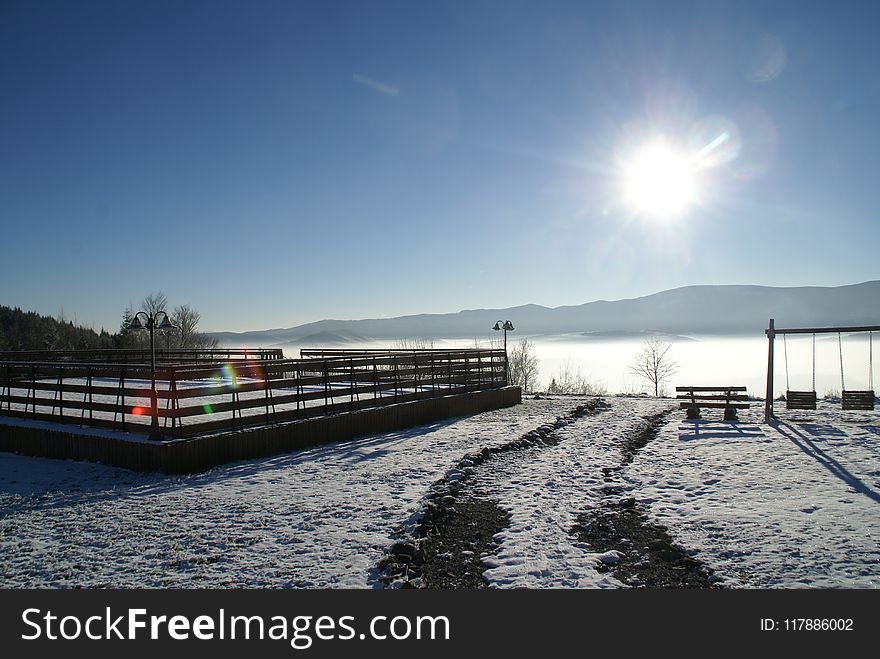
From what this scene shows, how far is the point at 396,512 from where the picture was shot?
718cm

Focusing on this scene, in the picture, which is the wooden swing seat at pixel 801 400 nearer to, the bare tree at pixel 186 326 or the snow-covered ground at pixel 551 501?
the snow-covered ground at pixel 551 501

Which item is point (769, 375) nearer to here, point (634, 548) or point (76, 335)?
point (634, 548)

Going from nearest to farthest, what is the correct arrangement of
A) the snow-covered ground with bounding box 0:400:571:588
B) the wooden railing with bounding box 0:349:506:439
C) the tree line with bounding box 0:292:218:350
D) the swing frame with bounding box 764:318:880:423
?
the snow-covered ground with bounding box 0:400:571:588 < the wooden railing with bounding box 0:349:506:439 < the swing frame with bounding box 764:318:880:423 < the tree line with bounding box 0:292:218:350

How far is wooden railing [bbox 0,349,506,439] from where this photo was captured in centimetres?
963

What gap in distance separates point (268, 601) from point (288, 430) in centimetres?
659

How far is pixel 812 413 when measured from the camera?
1688 cm

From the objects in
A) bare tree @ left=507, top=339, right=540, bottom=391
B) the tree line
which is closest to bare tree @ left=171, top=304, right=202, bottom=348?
the tree line

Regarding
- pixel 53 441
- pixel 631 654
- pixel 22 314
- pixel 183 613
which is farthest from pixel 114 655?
pixel 22 314

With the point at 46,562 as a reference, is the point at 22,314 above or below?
above

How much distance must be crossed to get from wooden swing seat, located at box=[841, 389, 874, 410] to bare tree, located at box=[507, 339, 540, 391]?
3954cm

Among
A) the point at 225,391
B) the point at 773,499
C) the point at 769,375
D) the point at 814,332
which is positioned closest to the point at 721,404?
the point at 769,375

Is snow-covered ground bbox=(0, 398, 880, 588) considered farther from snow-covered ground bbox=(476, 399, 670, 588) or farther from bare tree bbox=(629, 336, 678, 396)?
bare tree bbox=(629, 336, 678, 396)

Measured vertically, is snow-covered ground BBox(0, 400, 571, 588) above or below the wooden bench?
below

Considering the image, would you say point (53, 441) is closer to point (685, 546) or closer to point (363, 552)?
point (363, 552)
